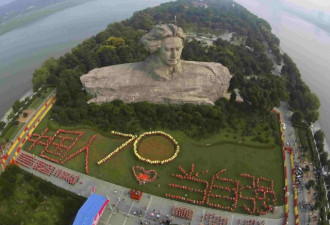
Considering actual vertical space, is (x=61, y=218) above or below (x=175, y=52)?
below

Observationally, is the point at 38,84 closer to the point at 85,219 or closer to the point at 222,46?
the point at 85,219

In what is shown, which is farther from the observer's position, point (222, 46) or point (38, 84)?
point (222, 46)

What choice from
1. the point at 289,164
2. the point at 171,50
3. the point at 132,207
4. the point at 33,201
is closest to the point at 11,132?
the point at 33,201

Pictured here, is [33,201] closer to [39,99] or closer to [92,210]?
[92,210]

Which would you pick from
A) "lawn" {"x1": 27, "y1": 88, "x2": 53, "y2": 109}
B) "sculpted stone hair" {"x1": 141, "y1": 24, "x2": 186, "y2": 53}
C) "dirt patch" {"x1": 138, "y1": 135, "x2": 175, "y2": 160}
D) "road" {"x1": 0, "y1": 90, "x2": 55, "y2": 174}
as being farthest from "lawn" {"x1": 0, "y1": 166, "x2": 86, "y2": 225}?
"sculpted stone hair" {"x1": 141, "y1": 24, "x2": 186, "y2": 53}

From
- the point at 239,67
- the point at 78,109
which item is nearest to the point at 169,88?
the point at 78,109

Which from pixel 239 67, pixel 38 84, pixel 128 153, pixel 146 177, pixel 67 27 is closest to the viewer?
pixel 146 177

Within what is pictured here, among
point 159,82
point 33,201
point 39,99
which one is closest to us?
point 33,201
